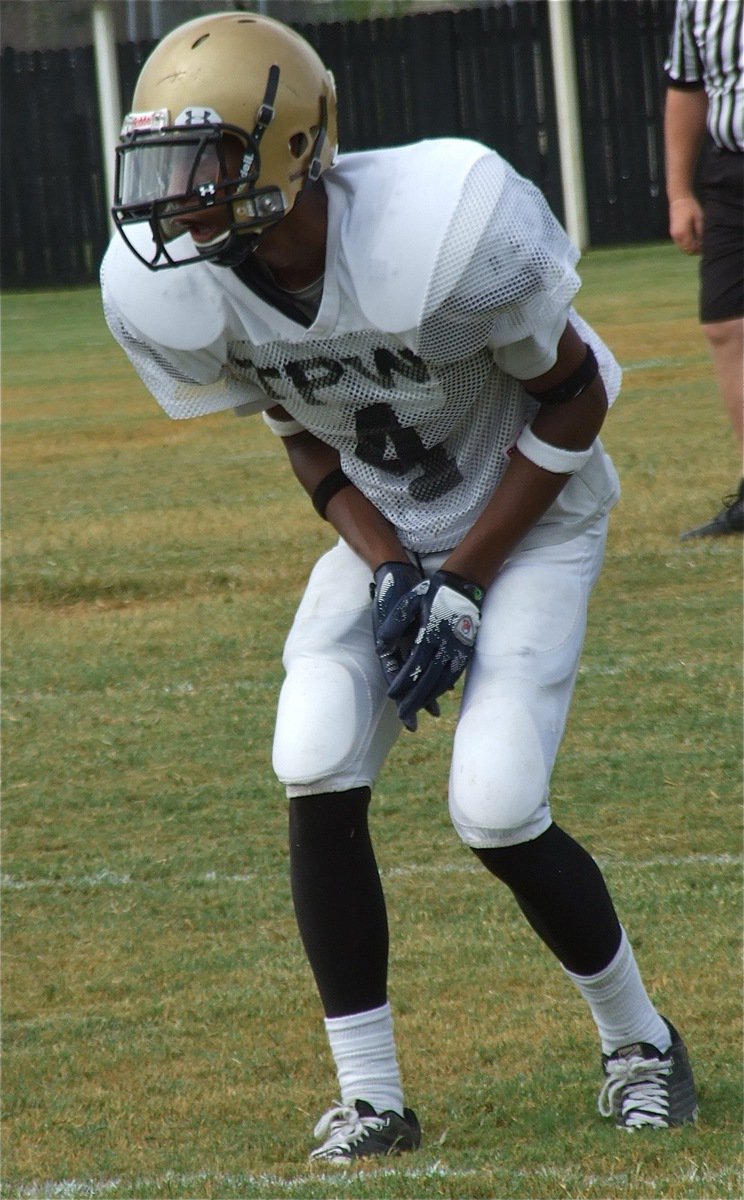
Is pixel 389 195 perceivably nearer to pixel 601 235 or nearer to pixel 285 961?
pixel 285 961

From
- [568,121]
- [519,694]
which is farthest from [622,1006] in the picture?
[568,121]

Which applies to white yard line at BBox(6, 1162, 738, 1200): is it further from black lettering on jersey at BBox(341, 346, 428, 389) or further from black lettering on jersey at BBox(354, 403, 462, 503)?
black lettering on jersey at BBox(341, 346, 428, 389)

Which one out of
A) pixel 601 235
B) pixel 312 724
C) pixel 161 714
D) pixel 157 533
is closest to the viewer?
pixel 312 724

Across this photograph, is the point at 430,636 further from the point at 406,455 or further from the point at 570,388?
the point at 570,388

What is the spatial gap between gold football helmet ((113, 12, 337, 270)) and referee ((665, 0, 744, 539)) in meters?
3.61

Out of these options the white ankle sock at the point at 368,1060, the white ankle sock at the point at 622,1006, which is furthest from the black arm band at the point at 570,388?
the white ankle sock at the point at 368,1060

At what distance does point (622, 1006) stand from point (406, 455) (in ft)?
3.10

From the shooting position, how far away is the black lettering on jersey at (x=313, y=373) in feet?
9.20

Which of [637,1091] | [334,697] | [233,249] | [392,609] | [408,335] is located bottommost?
[637,1091]

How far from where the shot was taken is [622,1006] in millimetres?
2764

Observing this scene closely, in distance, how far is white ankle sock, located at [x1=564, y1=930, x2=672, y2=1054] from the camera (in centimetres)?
273

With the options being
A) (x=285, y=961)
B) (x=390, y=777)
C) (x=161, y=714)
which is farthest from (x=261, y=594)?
(x=285, y=961)

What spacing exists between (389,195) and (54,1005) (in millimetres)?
1698

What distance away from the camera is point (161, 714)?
203 inches
